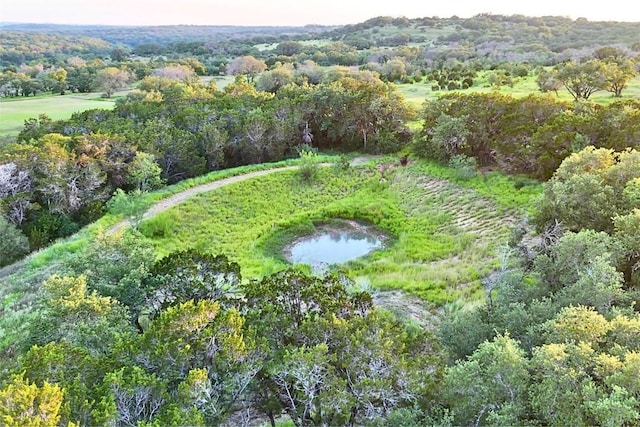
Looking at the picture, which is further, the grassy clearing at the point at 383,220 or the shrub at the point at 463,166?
the shrub at the point at 463,166

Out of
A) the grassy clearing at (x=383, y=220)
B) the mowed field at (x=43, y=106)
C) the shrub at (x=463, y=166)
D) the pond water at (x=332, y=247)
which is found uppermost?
the shrub at (x=463, y=166)

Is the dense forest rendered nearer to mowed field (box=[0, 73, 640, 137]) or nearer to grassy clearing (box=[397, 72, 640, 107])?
grassy clearing (box=[397, 72, 640, 107])

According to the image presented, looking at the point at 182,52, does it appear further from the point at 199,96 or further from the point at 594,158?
the point at 594,158

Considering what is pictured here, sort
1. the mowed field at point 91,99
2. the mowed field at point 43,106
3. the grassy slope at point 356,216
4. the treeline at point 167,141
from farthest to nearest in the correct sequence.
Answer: the mowed field at point 43,106, the mowed field at point 91,99, the treeline at point 167,141, the grassy slope at point 356,216

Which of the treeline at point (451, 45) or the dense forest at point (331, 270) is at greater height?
the treeline at point (451, 45)

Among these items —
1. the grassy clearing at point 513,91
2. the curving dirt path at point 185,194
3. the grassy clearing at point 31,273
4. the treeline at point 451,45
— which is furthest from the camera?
the treeline at point 451,45

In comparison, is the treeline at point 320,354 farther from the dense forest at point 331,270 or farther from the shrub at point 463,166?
the shrub at point 463,166

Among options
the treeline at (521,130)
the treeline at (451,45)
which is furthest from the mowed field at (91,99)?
the treeline at (451,45)
